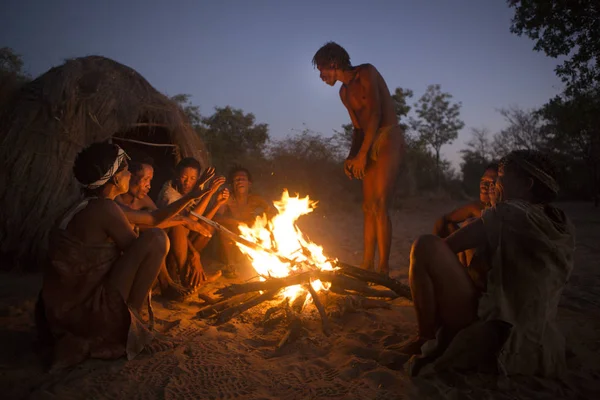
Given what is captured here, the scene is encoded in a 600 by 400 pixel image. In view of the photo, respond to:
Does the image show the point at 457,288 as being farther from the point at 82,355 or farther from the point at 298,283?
the point at 82,355

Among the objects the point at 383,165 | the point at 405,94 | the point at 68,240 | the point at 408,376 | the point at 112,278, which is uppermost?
the point at 405,94

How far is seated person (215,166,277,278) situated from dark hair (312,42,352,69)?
5.84 ft

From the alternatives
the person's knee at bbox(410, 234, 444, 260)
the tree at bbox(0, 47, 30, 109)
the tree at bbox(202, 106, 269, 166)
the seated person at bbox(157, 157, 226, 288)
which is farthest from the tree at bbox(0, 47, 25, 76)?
the tree at bbox(202, 106, 269, 166)

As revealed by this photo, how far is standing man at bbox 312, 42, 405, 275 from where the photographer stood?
3961mm

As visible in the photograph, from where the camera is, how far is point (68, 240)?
7.12 ft

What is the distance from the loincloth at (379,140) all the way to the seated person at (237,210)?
1.66 m

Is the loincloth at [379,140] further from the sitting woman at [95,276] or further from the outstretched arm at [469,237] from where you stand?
the sitting woman at [95,276]

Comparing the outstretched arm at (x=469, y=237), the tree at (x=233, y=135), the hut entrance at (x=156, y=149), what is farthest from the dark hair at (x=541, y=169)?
the tree at (x=233, y=135)

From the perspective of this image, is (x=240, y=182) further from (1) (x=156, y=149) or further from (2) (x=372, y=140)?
(1) (x=156, y=149)

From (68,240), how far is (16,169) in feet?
9.77

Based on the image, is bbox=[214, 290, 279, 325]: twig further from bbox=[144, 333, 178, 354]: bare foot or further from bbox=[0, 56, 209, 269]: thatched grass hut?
bbox=[0, 56, 209, 269]: thatched grass hut

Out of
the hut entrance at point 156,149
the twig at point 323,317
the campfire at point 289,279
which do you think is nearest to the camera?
the twig at point 323,317

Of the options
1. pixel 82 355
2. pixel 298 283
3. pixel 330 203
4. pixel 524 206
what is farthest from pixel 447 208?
pixel 82 355

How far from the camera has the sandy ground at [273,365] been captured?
1.87 m
